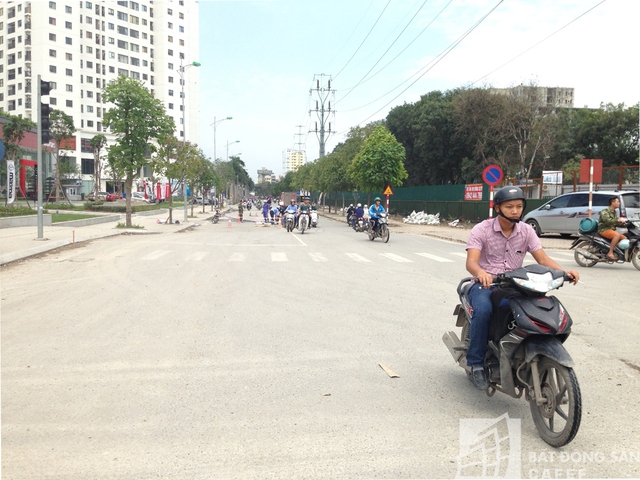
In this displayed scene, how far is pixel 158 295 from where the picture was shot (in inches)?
375

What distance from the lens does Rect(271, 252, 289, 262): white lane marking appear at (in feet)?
48.9

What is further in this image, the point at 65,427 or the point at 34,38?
the point at 34,38

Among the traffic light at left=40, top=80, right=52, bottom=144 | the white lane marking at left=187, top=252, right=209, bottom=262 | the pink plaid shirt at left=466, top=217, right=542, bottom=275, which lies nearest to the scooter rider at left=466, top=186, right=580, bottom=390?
the pink plaid shirt at left=466, top=217, right=542, bottom=275

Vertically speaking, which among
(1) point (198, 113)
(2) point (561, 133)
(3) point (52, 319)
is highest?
(1) point (198, 113)

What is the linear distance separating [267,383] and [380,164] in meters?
34.6

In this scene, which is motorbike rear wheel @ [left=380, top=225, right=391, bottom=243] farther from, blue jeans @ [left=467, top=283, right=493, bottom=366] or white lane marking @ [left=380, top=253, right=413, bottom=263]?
blue jeans @ [left=467, top=283, right=493, bottom=366]

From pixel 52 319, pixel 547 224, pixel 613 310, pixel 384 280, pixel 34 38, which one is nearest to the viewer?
Result: pixel 52 319

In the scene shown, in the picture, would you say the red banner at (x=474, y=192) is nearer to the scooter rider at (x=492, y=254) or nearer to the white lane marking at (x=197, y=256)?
the white lane marking at (x=197, y=256)

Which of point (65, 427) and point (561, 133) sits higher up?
point (561, 133)

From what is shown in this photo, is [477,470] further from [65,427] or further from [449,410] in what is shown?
[65,427]

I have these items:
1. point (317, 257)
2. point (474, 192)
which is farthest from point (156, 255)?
point (474, 192)

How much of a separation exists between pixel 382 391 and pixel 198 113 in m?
113

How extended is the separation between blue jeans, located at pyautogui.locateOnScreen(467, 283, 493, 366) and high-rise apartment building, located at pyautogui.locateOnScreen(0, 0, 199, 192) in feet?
221

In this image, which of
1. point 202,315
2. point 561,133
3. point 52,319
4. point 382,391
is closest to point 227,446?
point 382,391
